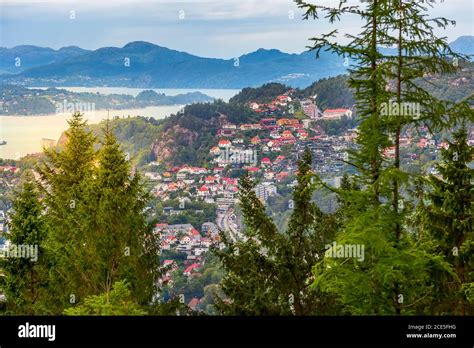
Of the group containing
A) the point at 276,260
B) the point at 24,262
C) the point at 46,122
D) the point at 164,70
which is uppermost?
the point at 164,70

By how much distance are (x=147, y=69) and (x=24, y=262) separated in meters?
15.8

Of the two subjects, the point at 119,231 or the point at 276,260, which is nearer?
the point at 119,231

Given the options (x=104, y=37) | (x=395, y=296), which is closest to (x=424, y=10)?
(x=395, y=296)

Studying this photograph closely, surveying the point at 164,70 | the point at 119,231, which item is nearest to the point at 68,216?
the point at 119,231

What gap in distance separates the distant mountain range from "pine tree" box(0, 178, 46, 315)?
13.2m

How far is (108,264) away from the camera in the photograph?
1045cm

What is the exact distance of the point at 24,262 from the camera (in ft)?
38.2

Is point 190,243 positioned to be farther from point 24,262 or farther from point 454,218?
point 454,218

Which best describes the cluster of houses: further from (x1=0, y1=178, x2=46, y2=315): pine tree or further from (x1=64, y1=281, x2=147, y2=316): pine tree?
(x1=64, y1=281, x2=147, y2=316): pine tree

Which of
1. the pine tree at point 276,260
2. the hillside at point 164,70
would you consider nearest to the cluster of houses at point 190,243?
the pine tree at point 276,260

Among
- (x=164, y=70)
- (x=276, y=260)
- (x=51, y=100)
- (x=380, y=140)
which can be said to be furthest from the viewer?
(x=164, y=70)

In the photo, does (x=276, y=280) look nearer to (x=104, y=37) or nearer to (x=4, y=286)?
(x=4, y=286)

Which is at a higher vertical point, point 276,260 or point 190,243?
point 276,260
